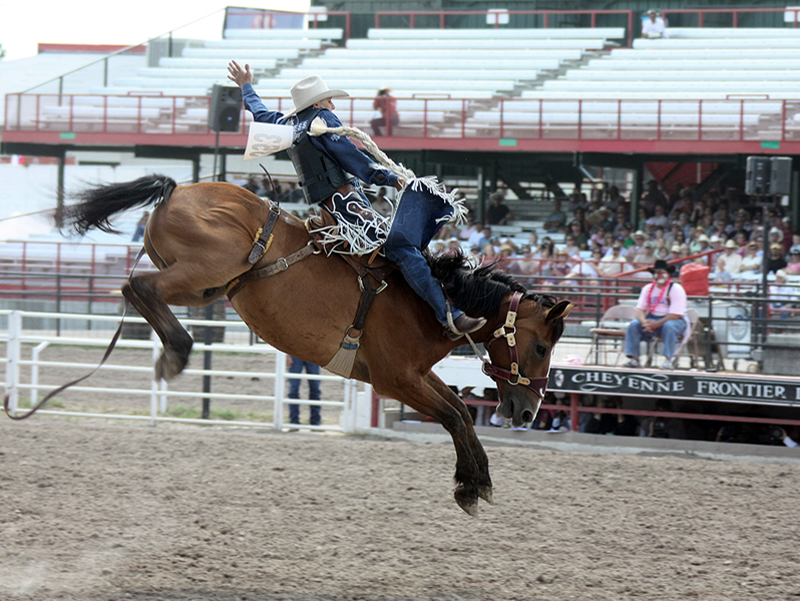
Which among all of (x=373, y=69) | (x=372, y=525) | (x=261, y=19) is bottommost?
(x=372, y=525)

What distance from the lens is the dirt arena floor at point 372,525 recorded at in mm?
4867

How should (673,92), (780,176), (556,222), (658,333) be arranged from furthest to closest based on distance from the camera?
(673,92) → (556,222) → (780,176) → (658,333)

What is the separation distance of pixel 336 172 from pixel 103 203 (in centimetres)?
132

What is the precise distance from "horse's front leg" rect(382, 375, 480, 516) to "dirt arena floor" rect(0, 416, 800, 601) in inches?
18.4

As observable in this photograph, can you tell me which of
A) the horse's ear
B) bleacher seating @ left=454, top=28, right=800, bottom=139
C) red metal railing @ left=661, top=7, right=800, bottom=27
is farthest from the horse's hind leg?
red metal railing @ left=661, top=7, right=800, bottom=27

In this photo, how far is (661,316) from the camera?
942 centimetres

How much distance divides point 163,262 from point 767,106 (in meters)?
15.8

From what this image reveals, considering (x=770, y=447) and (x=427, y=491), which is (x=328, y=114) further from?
(x=770, y=447)

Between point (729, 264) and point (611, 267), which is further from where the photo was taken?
point (611, 267)

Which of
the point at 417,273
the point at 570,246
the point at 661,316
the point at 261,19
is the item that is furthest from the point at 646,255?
the point at 261,19

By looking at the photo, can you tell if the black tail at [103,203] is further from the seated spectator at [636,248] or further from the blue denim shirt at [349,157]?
the seated spectator at [636,248]

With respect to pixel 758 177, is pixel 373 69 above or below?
above

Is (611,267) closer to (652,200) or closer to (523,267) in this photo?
(523,267)

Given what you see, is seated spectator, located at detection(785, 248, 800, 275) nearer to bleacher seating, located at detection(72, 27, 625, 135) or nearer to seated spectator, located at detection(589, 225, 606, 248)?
seated spectator, located at detection(589, 225, 606, 248)
